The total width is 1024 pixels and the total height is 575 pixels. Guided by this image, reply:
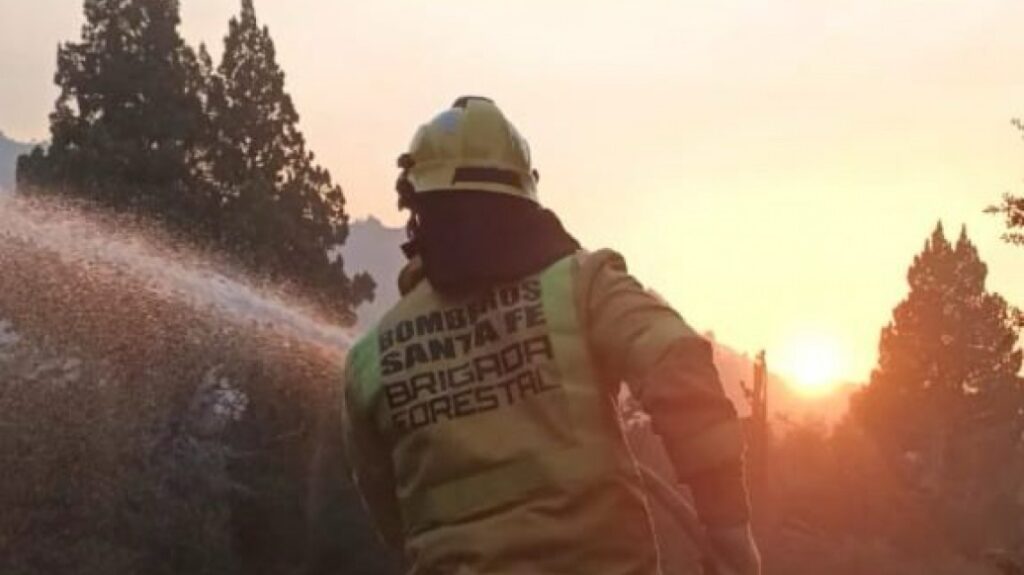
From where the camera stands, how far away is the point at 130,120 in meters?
32.8

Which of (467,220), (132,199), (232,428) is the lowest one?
(467,220)

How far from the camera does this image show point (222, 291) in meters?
26.1

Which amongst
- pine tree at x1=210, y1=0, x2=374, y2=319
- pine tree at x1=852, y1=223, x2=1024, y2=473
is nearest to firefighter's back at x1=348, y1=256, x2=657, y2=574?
pine tree at x1=210, y1=0, x2=374, y2=319

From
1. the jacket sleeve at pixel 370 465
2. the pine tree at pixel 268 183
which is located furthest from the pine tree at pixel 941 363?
the jacket sleeve at pixel 370 465

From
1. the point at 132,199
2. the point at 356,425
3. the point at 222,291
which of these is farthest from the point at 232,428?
the point at 356,425

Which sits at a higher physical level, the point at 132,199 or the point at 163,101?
the point at 163,101

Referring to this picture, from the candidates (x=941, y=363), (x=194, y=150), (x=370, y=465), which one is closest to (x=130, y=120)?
(x=194, y=150)

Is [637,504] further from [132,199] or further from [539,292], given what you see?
[132,199]

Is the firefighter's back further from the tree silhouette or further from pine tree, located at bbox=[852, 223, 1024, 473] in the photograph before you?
pine tree, located at bbox=[852, 223, 1024, 473]

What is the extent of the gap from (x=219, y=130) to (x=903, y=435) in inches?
1286

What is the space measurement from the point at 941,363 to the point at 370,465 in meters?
56.9

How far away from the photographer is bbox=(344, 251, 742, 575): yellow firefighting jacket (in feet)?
11.0

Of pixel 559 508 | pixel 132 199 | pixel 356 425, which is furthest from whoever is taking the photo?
pixel 132 199

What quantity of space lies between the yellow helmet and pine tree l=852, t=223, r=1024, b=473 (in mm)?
56213
